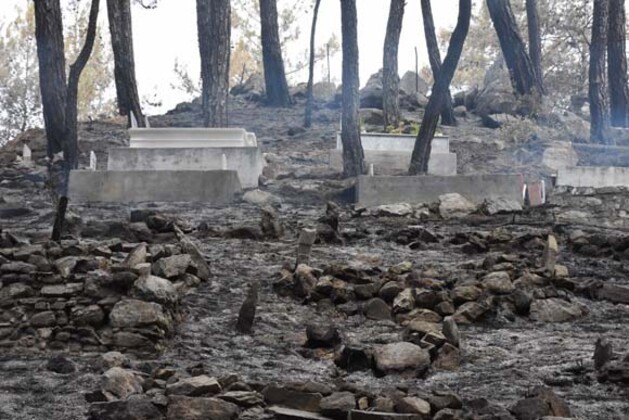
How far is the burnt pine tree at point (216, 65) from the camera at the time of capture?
713 inches

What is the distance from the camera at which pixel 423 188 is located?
13.4m

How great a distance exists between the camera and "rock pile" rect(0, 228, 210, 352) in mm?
6582

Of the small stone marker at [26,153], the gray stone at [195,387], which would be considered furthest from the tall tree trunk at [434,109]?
the gray stone at [195,387]

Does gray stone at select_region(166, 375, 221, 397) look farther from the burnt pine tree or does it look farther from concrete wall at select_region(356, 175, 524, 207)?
the burnt pine tree

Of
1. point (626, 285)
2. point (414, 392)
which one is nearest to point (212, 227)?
point (626, 285)

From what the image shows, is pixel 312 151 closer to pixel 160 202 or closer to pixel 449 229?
pixel 160 202

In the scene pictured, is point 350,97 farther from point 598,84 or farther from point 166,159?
point 598,84

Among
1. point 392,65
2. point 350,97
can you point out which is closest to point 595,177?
point 350,97

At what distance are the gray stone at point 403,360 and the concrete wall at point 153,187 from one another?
301 inches

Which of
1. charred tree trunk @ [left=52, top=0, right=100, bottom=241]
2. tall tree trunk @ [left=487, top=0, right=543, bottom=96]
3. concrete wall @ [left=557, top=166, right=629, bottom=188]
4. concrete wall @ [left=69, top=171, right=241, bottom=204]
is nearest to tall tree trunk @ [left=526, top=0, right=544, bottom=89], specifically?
tall tree trunk @ [left=487, top=0, right=543, bottom=96]

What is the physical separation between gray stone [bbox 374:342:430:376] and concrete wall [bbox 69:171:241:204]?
25.1ft

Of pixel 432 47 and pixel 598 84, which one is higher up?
pixel 432 47

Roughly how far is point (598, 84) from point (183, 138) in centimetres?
915

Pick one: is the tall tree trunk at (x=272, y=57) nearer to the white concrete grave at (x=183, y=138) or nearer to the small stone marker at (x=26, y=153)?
the small stone marker at (x=26, y=153)
